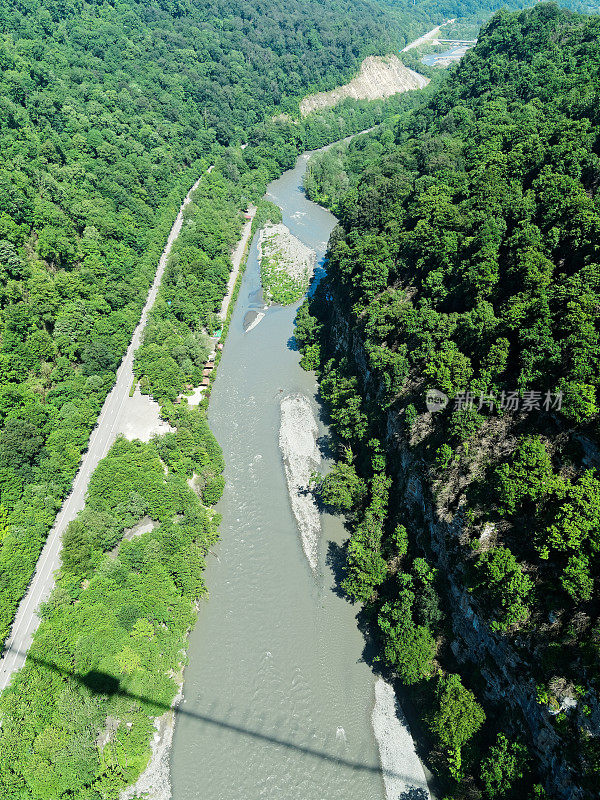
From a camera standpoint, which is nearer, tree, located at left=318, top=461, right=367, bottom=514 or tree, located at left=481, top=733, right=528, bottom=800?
tree, located at left=481, top=733, right=528, bottom=800

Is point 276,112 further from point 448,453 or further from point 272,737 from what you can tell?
point 272,737

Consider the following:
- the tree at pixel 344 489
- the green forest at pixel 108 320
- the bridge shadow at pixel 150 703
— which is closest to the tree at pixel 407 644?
the bridge shadow at pixel 150 703

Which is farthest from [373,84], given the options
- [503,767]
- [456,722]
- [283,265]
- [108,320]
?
[503,767]

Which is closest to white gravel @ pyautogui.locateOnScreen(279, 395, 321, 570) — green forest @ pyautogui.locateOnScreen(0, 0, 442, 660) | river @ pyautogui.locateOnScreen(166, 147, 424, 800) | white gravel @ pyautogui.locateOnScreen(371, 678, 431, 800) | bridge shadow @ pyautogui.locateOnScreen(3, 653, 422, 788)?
river @ pyautogui.locateOnScreen(166, 147, 424, 800)

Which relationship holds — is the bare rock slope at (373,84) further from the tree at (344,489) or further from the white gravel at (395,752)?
the white gravel at (395,752)

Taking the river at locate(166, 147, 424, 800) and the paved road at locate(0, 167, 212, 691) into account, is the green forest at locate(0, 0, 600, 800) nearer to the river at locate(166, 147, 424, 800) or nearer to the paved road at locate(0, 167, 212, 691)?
the paved road at locate(0, 167, 212, 691)

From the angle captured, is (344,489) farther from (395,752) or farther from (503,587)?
(395,752)
